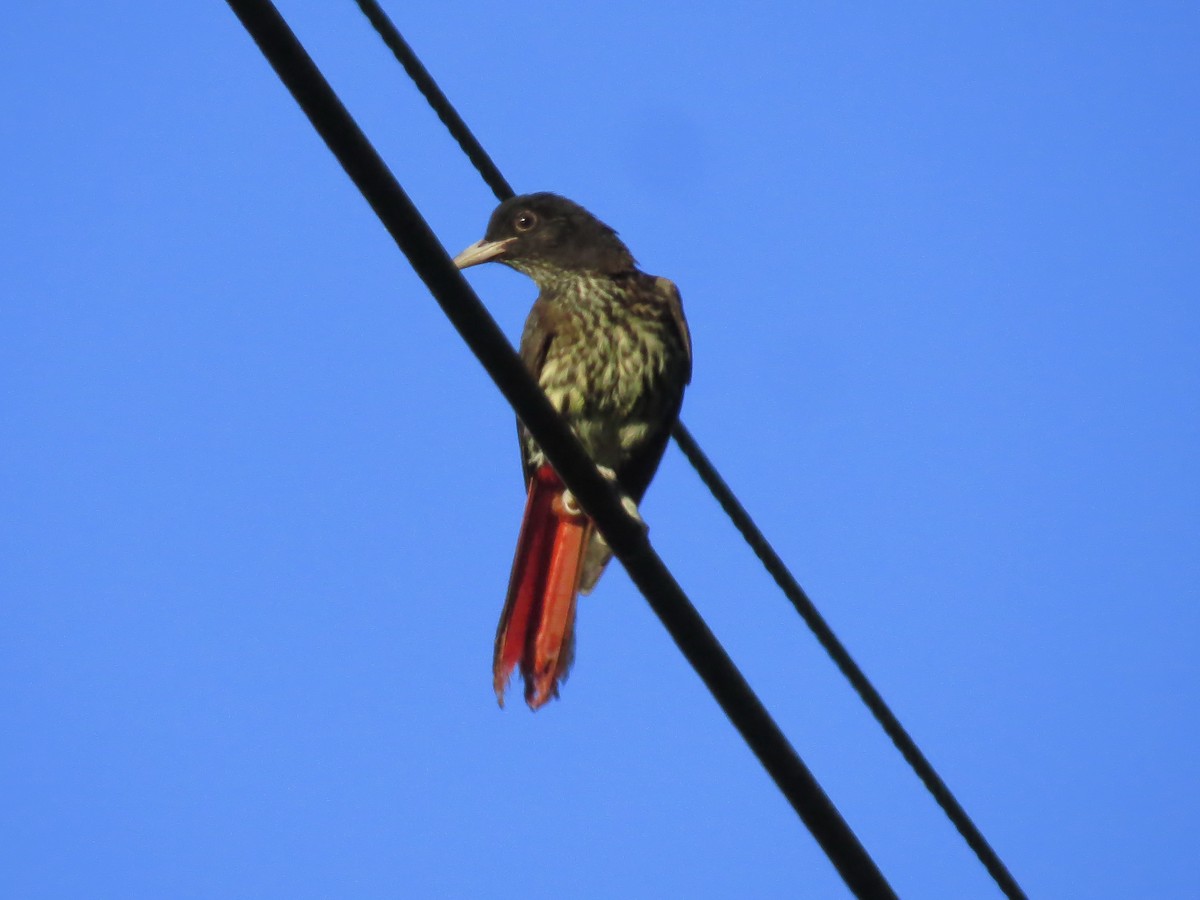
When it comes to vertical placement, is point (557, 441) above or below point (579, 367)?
below

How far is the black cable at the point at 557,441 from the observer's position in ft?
6.63

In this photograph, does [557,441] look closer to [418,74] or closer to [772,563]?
[772,563]

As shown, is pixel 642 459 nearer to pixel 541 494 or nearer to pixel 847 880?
pixel 541 494

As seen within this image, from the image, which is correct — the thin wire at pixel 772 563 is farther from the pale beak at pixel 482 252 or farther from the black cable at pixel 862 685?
the pale beak at pixel 482 252

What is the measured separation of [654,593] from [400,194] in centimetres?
94

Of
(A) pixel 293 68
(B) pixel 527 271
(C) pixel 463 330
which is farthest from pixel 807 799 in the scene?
(B) pixel 527 271

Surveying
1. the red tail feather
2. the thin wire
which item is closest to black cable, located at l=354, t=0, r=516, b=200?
the thin wire

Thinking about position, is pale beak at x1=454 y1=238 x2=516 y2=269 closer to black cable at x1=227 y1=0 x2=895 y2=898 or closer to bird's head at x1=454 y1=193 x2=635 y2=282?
bird's head at x1=454 y1=193 x2=635 y2=282

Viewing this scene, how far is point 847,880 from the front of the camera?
2.32 metres

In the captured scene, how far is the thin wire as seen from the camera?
9.20 ft

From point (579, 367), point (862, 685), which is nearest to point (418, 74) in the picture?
point (579, 367)

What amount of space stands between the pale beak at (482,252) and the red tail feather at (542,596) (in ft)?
4.53

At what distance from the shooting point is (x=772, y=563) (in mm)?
3131

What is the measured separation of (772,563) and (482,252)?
2.33 meters
